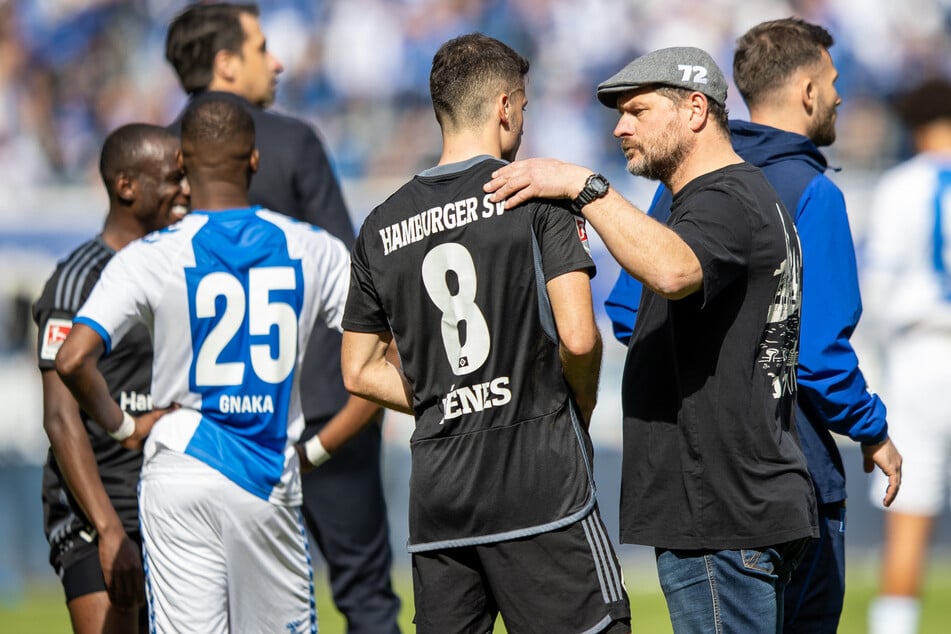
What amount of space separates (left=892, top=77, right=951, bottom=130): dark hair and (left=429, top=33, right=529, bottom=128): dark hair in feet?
12.9

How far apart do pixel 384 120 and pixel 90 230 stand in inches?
124

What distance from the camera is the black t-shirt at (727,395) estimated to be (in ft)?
10.1

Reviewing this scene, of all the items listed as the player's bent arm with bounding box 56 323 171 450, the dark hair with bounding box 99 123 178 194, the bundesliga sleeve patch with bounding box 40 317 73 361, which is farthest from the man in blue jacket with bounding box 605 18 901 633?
the bundesliga sleeve patch with bounding box 40 317 73 361

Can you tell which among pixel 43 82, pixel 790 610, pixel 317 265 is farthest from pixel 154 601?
pixel 43 82

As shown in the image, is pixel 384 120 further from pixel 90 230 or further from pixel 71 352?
pixel 71 352

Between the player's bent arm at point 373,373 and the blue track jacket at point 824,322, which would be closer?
the player's bent arm at point 373,373

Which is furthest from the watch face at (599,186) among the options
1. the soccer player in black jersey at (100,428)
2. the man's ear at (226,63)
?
the man's ear at (226,63)

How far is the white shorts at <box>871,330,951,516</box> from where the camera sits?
595 centimetres

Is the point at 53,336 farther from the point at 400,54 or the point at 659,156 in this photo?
the point at 400,54

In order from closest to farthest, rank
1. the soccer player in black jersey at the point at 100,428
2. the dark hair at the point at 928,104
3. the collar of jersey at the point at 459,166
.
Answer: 1. the collar of jersey at the point at 459,166
2. the soccer player in black jersey at the point at 100,428
3. the dark hair at the point at 928,104

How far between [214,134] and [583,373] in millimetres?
1495

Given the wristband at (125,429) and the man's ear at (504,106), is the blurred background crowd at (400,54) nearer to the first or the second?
the wristband at (125,429)

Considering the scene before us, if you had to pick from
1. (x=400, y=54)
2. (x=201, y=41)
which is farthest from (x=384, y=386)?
(x=400, y=54)

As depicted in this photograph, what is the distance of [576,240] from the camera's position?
10.0ft
